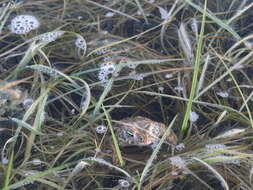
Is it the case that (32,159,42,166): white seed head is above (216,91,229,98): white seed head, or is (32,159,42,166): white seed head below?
below

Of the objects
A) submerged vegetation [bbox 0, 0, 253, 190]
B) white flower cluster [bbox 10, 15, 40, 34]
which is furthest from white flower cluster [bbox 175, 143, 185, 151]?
white flower cluster [bbox 10, 15, 40, 34]

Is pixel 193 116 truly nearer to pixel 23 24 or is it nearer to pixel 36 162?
pixel 36 162

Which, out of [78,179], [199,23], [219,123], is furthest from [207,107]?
[78,179]

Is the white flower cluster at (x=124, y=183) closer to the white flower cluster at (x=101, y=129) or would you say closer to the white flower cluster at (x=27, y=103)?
the white flower cluster at (x=101, y=129)

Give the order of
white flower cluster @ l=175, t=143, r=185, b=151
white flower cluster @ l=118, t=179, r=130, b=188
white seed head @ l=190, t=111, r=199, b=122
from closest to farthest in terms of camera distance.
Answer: white flower cluster @ l=118, t=179, r=130, b=188, white flower cluster @ l=175, t=143, r=185, b=151, white seed head @ l=190, t=111, r=199, b=122

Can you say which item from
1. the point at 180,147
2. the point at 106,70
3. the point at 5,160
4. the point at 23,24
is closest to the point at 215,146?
the point at 180,147

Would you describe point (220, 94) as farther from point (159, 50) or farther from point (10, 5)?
point (10, 5)

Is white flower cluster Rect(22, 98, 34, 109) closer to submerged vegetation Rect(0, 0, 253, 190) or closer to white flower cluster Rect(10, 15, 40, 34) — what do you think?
submerged vegetation Rect(0, 0, 253, 190)
